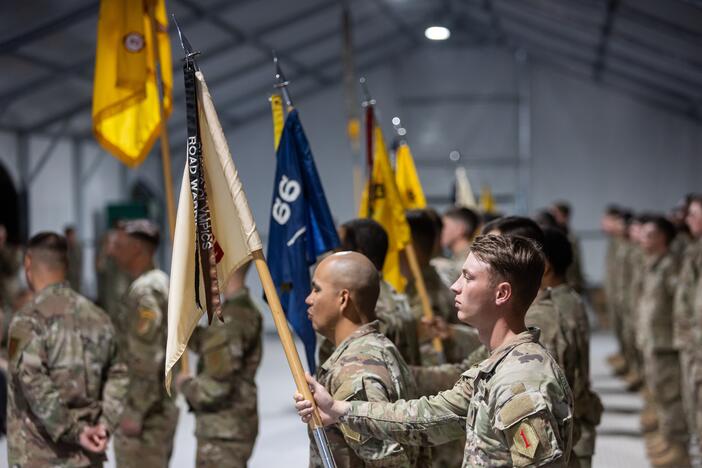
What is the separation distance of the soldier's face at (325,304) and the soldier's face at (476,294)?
0.66 meters

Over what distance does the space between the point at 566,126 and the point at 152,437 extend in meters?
15.2

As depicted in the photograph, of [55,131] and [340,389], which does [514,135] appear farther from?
[340,389]

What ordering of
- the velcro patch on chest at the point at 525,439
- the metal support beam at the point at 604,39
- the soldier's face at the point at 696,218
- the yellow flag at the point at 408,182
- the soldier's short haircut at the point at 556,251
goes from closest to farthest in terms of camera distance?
the velcro patch on chest at the point at 525,439
the soldier's short haircut at the point at 556,251
the soldier's face at the point at 696,218
the yellow flag at the point at 408,182
the metal support beam at the point at 604,39

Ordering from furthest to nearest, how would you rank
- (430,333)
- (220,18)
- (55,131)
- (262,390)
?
(55,131), (220,18), (262,390), (430,333)

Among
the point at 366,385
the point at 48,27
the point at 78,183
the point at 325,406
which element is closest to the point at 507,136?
the point at 78,183

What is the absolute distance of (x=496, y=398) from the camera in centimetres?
→ 239

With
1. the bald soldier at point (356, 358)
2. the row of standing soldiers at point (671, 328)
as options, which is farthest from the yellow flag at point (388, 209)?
the row of standing soldiers at point (671, 328)

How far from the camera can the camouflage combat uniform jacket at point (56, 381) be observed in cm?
397

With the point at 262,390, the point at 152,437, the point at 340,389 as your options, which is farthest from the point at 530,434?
the point at 262,390

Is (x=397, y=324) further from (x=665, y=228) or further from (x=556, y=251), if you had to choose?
(x=665, y=228)

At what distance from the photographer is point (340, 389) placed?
2885mm

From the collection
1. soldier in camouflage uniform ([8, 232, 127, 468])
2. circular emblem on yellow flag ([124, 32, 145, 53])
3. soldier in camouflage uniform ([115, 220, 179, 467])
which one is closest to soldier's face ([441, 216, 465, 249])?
soldier in camouflage uniform ([115, 220, 179, 467])

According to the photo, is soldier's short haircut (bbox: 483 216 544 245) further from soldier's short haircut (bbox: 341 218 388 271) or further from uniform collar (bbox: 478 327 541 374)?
uniform collar (bbox: 478 327 541 374)

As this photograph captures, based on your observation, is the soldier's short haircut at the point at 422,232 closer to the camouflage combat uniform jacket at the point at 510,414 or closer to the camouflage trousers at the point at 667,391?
the camouflage combat uniform jacket at the point at 510,414
